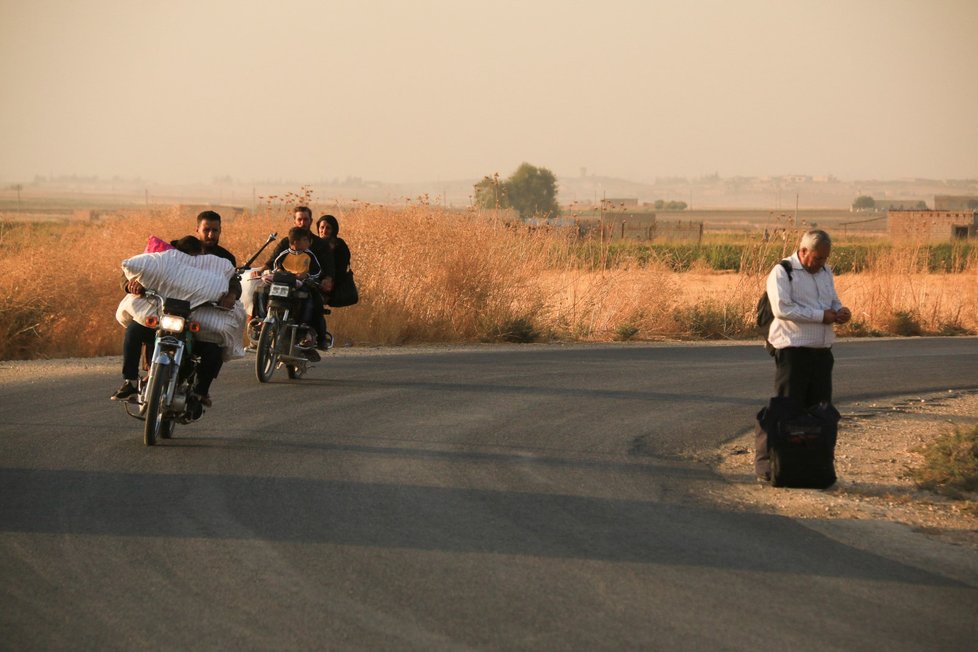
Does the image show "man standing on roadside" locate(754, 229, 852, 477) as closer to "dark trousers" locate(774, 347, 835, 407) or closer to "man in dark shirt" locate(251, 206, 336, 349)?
"dark trousers" locate(774, 347, 835, 407)

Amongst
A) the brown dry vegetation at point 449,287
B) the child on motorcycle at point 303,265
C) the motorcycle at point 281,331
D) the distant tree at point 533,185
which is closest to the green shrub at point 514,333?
the brown dry vegetation at point 449,287

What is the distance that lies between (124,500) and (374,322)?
40.8 ft

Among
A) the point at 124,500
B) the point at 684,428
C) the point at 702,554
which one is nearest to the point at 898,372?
the point at 684,428

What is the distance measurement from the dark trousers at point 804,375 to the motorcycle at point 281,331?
6.49m

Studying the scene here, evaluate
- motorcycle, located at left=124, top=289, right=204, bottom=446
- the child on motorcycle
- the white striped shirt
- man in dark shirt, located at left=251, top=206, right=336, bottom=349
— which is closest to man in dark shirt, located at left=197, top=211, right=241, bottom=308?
motorcycle, located at left=124, top=289, right=204, bottom=446

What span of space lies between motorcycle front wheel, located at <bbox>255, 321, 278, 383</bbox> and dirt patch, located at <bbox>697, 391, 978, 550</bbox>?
5.48m

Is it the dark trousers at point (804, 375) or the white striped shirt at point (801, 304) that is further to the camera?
the dark trousers at point (804, 375)

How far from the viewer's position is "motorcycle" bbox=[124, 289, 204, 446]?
1005 cm

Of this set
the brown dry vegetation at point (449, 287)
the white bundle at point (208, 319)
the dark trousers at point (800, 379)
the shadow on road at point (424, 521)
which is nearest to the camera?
the shadow on road at point (424, 521)

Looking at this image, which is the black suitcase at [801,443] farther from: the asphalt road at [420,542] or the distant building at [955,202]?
the distant building at [955,202]

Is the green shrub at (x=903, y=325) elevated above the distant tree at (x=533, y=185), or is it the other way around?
the distant tree at (x=533, y=185)

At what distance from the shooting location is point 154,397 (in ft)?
32.9

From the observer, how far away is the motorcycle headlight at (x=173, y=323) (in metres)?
10.2

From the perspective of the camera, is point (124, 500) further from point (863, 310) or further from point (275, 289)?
point (863, 310)
